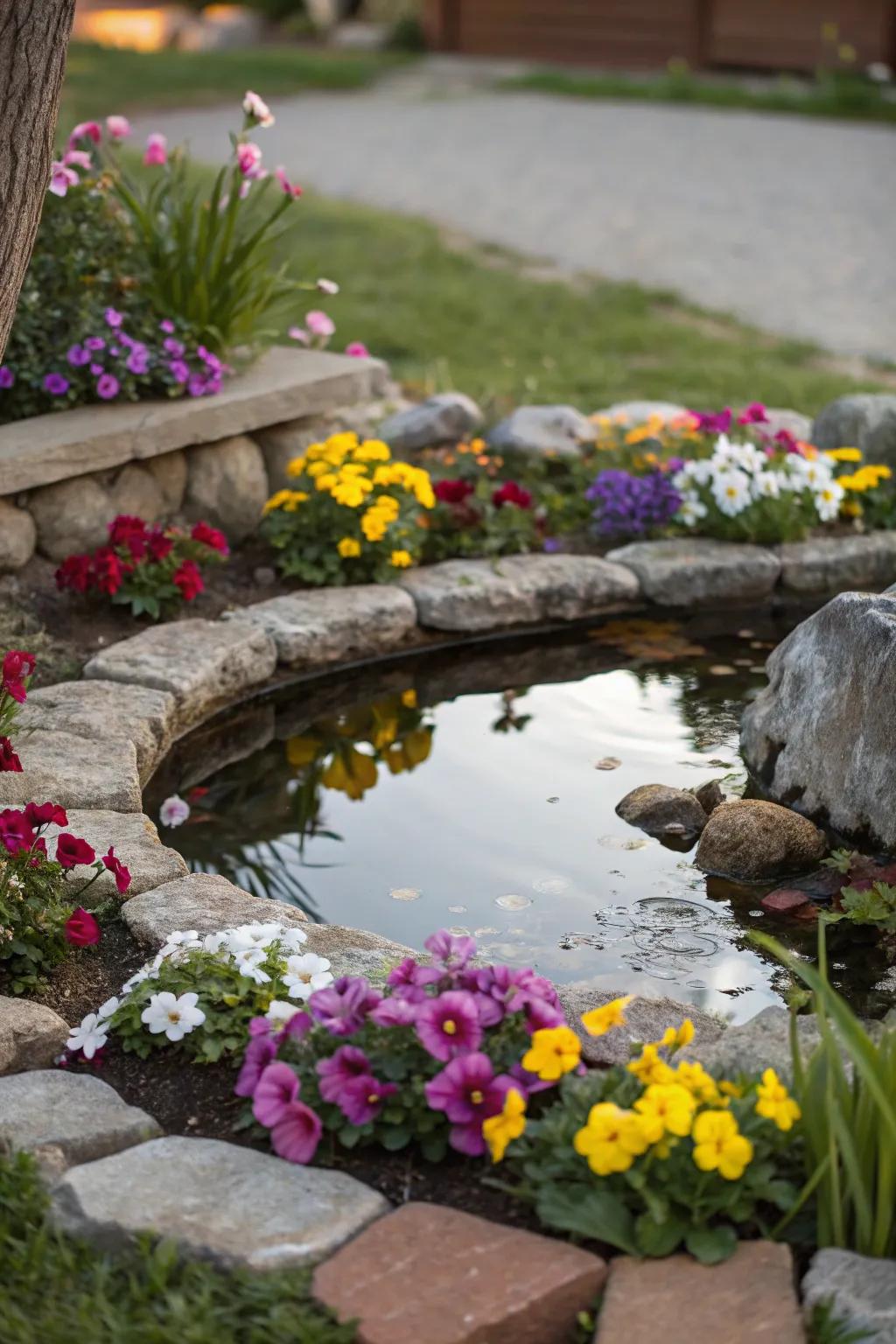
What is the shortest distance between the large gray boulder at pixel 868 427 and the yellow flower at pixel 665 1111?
4.09 meters

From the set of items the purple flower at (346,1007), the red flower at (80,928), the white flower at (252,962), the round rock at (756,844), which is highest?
the purple flower at (346,1007)

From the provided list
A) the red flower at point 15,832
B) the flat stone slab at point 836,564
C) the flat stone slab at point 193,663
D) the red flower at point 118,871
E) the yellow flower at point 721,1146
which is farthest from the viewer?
the flat stone slab at point 836,564

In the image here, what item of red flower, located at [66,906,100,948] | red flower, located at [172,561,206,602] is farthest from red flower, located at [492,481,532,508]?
red flower, located at [66,906,100,948]

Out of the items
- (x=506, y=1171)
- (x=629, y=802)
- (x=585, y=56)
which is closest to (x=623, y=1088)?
(x=506, y=1171)

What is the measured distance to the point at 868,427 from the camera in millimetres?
5926

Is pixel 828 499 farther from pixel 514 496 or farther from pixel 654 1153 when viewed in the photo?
pixel 654 1153

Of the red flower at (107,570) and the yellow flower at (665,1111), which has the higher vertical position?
the yellow flower at (665,1111)

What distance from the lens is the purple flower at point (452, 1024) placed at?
8.16 ft

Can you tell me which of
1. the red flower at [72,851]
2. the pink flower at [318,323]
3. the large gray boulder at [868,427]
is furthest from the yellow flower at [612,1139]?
the large gray boulder at [868,427]

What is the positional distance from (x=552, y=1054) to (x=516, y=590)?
294cm

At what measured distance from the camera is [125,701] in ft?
14.0

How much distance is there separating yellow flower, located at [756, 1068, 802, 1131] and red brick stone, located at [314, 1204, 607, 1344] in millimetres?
323

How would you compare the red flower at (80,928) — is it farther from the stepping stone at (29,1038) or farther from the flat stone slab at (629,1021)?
the flat stone slab at (629,1021)

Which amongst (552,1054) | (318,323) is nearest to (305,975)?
(552,1054)
